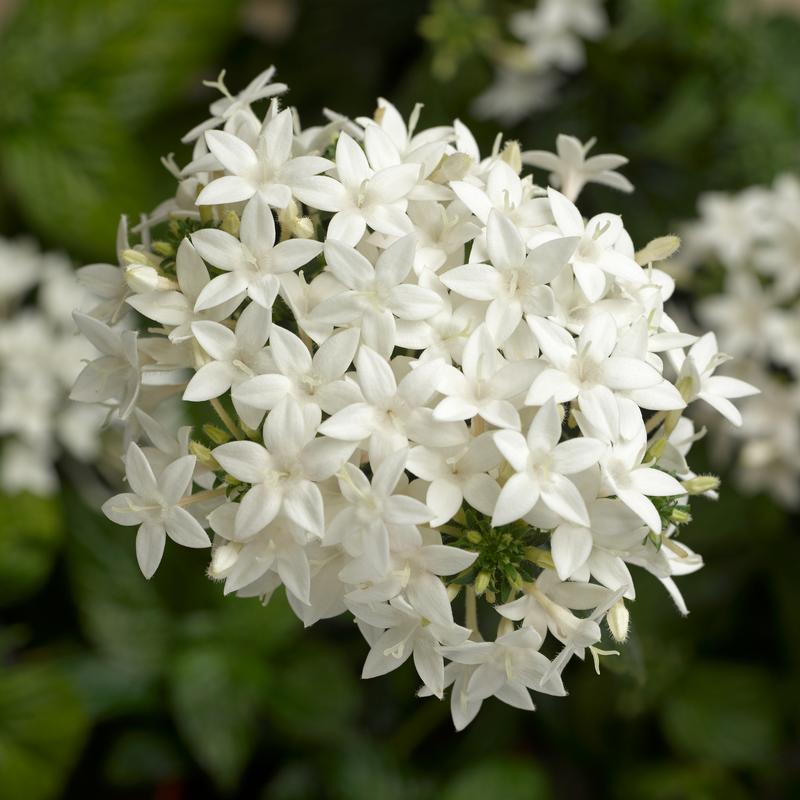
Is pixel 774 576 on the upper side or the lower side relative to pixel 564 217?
lower

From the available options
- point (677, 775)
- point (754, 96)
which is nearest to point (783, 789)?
point (677, 775)

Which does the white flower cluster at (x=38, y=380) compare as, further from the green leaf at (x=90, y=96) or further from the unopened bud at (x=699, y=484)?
the unopened bud at (x=699, y=484)

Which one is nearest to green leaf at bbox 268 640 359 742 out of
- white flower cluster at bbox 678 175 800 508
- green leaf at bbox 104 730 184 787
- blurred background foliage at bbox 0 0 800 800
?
blurred background foliage at bbox 0 0 800 800

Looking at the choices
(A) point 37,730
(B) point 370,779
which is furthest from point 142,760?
(B) point 370,779

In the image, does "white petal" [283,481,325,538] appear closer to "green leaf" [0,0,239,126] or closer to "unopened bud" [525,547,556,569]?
"unopened bud" [525,547,556,569]

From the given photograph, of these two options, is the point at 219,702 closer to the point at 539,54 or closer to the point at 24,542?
the point at 24,542

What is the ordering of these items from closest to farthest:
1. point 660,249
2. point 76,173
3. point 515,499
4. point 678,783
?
point 515,499, point 660,249, point 678,783, point 76,173

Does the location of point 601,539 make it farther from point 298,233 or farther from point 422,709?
point 422,709
